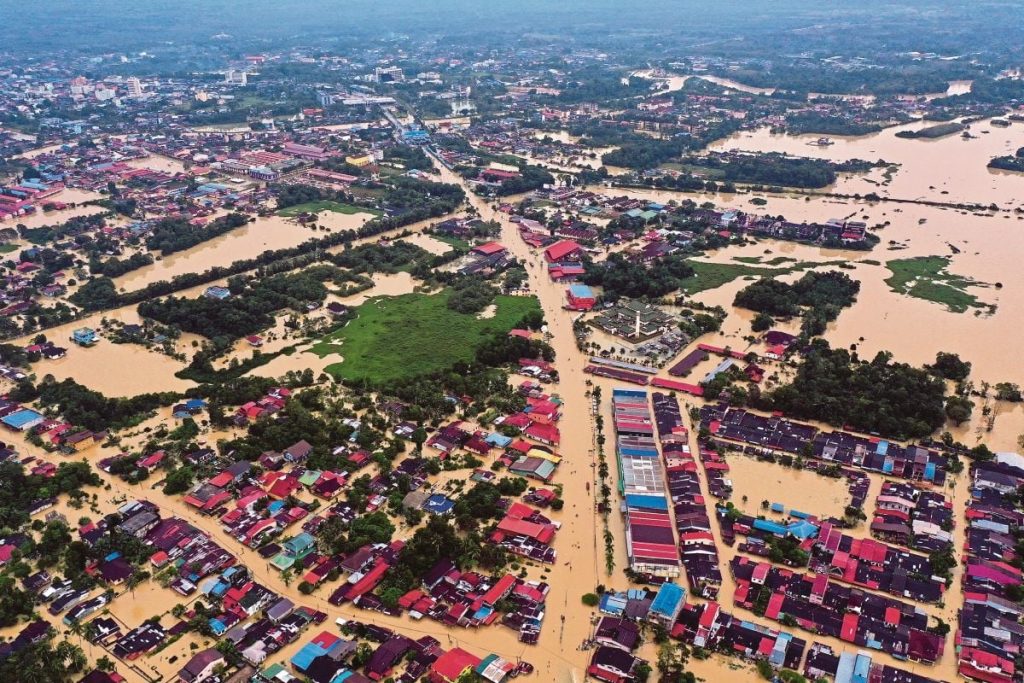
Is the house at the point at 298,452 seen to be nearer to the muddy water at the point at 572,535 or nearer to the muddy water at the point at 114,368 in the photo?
the muddy water at the point at 114,368

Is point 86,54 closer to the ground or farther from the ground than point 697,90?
farther from the ground

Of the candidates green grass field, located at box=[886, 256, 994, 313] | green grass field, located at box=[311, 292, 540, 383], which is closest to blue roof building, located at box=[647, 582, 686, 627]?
green grass field, located at box=[311, 292, 540, 383]

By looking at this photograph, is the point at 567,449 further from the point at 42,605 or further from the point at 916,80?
the point at 916,80

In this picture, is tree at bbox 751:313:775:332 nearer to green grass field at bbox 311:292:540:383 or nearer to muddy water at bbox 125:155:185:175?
green grass field at bbox 311:292:540:383

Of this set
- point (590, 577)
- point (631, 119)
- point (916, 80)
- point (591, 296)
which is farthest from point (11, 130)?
point (916, 80)

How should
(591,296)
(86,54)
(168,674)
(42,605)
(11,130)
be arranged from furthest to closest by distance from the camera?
1. (86,54)
2. (11,130)
3. (591,296)
4. (42,605)
5. (168,674)
